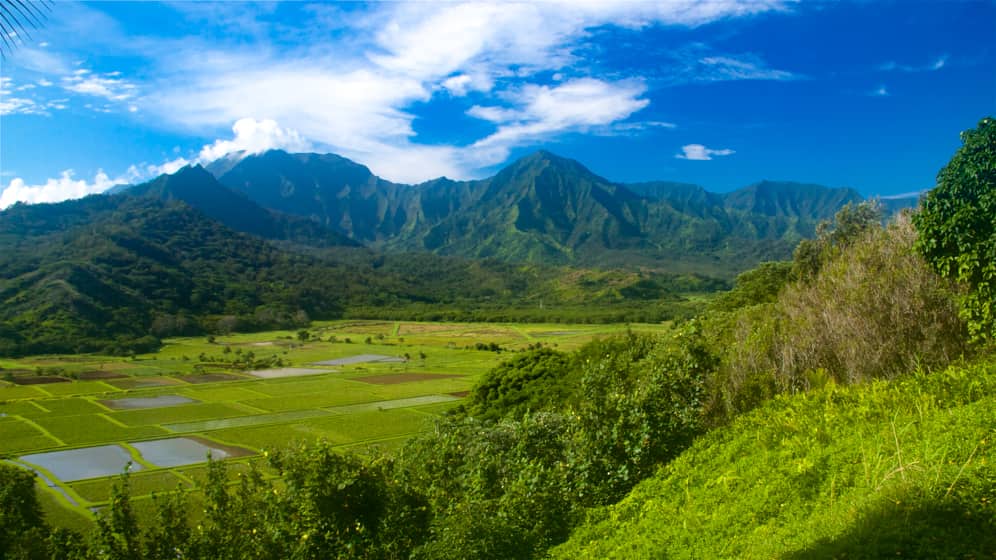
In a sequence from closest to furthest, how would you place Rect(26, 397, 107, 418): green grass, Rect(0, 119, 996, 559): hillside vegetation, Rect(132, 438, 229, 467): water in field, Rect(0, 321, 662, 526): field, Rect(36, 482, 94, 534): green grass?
Rect(0, 119, 996, 559): hillside vegetation
Rect(36, 482, 94, 534): green grass
Rect(0, 321, 662, 526): field
Rect(132, 438, 229, 467): water in field
Rect(26, 397, 107, 418): green grass

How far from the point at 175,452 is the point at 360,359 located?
5189 cm

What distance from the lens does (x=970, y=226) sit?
1250cm

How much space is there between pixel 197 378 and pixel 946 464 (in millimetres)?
83684

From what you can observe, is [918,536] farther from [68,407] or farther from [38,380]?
[38,380]

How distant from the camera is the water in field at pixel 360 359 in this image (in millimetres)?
89500

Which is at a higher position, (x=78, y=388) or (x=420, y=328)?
(x=420, y=328)

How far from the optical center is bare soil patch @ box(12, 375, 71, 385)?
224 ft

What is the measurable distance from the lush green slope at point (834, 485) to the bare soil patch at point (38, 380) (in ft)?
267

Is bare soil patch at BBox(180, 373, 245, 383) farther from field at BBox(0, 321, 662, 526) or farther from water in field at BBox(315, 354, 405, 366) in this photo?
water in field at BBox(315, 354, 405, 366)

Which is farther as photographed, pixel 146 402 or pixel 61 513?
pixel 146 402

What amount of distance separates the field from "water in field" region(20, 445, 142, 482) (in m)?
0.12

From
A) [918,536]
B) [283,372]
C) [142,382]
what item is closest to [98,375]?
[142,382]

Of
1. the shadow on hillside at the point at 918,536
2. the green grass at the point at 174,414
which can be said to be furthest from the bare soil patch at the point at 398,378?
the shadow on hillside at the point at 918,536

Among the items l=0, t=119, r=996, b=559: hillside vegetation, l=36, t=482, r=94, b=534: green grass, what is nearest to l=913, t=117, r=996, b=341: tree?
l=0, t=119, r=996, b=559: hillside vegetation
